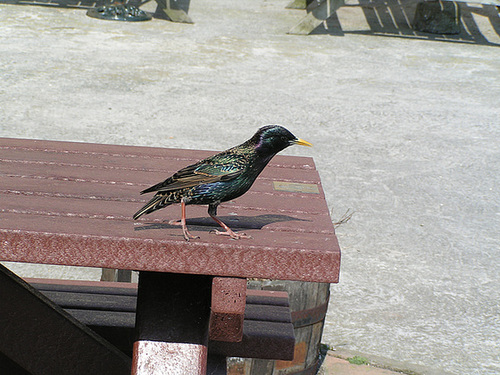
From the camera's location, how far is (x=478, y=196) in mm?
5949

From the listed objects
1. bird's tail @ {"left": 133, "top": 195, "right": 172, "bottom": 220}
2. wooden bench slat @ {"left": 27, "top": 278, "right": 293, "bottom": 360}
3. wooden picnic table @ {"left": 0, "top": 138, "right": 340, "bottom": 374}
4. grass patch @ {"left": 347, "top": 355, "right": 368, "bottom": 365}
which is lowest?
grass patch @ {"left": 347, "top": 355, "right": 368, "bottom": 365}

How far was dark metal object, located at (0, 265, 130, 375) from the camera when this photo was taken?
2039 millimetres

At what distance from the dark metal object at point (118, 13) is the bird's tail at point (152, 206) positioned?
34.4ft

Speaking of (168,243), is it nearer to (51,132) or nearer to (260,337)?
(260,337)

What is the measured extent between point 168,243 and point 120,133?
509 centimetres

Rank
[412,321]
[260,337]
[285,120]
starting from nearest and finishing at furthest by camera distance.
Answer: [260,337], [412,321], [285,120]

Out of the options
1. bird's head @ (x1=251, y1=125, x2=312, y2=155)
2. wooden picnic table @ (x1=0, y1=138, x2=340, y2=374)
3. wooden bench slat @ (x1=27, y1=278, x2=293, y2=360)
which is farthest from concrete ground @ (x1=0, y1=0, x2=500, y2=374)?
bird's head @ (x1=251, y1=125, x2=312, y2=155)

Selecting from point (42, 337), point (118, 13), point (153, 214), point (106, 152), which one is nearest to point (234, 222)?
point (153, 214)

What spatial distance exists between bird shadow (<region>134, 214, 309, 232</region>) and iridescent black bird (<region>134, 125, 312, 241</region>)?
33 mm

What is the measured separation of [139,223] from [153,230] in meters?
0.06

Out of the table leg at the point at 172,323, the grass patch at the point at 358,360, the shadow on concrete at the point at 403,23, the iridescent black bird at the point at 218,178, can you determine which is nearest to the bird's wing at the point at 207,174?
the iridescent black bird at the point at 218,178

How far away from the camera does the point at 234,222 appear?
2066mm

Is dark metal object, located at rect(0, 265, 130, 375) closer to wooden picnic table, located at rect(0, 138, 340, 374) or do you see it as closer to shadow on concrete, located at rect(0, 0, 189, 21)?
wooden picnic table, located at rect(0, 138, 340, 374)

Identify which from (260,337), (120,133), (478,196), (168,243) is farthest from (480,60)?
(168,243)
